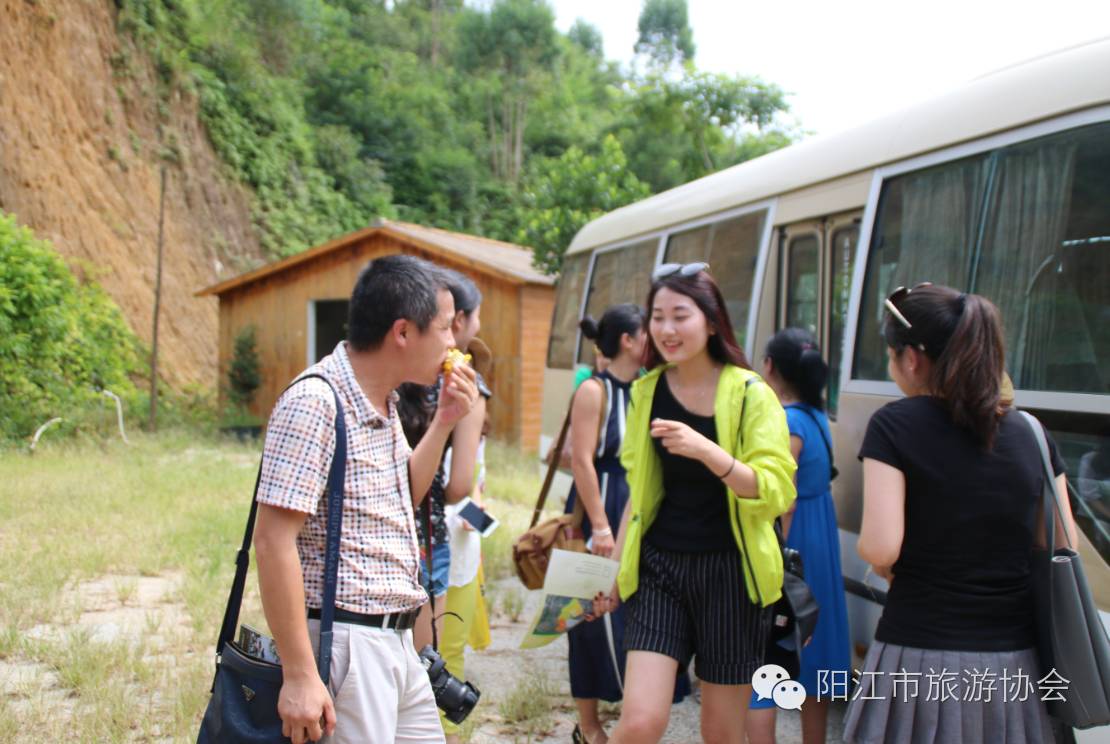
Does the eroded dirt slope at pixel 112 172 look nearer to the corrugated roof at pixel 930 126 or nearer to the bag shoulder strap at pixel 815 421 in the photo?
the corrugated roof at pixel 930 126

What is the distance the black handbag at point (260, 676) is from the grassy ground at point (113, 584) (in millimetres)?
2229

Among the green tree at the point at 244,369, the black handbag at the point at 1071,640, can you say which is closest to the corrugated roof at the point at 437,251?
the green tree at the point at 244,369

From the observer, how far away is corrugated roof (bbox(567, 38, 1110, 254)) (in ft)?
11.9

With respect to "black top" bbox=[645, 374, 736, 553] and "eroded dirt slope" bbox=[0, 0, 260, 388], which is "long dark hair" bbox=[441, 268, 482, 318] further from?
"eroded dirt slope" bbox=[0, 0, 260, 388]

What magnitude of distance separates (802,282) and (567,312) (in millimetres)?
4286

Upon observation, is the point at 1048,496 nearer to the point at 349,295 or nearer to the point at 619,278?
the point at 619,278

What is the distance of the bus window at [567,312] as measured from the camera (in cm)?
925

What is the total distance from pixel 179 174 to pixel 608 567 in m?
23.9

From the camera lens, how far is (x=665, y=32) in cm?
7044

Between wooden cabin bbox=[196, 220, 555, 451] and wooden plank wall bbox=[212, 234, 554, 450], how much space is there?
2 cm

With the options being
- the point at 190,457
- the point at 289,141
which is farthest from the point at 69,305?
the point at 289,141

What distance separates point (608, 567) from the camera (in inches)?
133

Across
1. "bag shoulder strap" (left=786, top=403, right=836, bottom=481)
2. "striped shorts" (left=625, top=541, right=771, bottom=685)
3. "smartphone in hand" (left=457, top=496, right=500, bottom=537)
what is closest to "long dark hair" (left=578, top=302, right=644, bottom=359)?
"bag shoulder strap" (left=786, top=403, right=836, bottom=481)

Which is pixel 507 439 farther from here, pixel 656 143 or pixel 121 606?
pixel 656 143
